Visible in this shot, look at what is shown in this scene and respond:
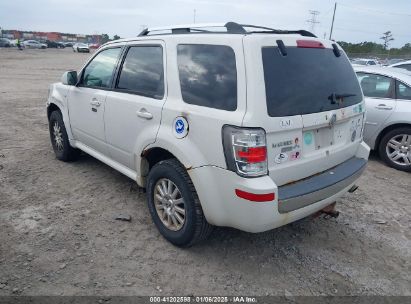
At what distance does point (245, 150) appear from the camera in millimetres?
2582

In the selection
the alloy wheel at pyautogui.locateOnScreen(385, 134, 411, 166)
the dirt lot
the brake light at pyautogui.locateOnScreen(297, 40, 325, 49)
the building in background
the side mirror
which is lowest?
the dirt lot

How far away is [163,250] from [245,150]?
135 centimetres

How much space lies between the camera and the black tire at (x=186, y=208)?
119 inches

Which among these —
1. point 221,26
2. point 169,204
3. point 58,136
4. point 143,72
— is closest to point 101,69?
point 143,72

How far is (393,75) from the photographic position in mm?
5938

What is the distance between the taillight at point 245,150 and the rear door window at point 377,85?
14.1 ft

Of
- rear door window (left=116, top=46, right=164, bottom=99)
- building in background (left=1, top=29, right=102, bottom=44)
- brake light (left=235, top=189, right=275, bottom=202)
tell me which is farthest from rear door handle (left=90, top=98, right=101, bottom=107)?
building in background (left=1, top=29, right=102, bottom=44)

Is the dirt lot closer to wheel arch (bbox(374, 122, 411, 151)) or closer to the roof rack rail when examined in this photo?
wheel arch (bbox(374, 122, 411, 151))

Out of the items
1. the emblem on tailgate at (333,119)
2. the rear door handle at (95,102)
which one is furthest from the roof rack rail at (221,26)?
the rear door handle at (95,102)

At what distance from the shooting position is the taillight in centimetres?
257

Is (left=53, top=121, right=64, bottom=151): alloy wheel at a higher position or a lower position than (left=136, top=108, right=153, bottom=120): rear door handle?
lower

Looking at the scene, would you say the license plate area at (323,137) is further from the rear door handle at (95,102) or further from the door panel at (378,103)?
the door panel at (378,103)

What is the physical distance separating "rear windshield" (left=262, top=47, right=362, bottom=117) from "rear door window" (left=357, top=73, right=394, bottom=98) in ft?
9.84

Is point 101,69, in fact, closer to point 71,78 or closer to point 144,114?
point 71,78
